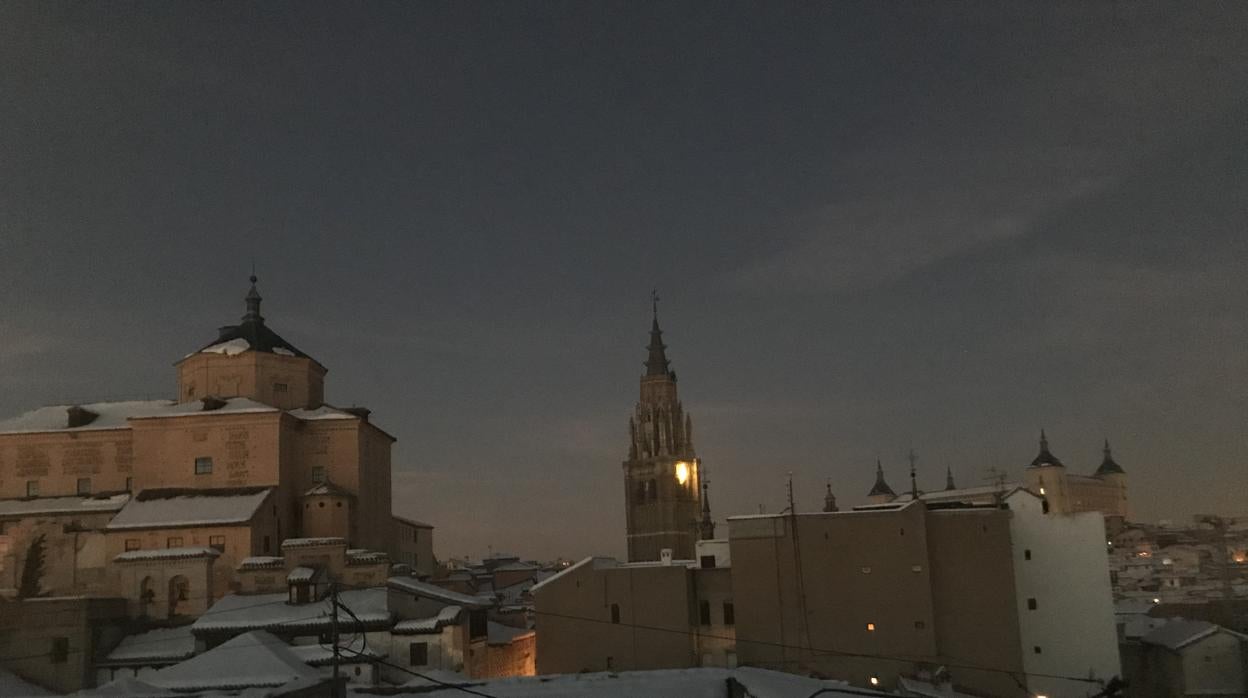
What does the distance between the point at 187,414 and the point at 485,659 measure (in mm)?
19220

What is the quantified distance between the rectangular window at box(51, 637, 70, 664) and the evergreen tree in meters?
7.24

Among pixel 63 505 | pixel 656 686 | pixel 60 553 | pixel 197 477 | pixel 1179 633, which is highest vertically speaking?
pixel 197 477

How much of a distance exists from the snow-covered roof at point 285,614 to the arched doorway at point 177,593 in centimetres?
164

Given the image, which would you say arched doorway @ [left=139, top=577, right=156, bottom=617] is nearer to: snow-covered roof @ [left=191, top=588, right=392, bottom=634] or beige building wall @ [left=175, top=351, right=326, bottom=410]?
snow-covered roof @ [left=191, top=588, right=392, bottom=634]

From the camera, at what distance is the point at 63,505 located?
2167 inches

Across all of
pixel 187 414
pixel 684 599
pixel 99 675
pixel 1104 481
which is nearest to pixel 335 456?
pixel 187 414

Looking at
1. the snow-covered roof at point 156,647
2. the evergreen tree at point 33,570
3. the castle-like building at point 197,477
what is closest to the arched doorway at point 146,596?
the castle-like building at point 197,477

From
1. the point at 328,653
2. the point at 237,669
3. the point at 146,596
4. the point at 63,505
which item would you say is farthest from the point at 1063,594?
the point at 63,505

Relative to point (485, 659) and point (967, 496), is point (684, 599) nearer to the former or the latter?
point (485, 659)

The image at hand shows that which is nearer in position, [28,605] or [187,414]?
[28,605]

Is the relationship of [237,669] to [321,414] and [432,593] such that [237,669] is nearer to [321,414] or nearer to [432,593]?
[432,593]

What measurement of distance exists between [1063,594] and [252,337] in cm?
4206

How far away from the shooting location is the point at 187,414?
184 feet

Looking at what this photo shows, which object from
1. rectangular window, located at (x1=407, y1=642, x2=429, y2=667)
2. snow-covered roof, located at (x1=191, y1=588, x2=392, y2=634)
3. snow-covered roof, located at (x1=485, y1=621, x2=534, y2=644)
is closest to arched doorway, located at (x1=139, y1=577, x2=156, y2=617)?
snow-covered roof, located at (x1=191, y1=588, x2=392, y2=634)
